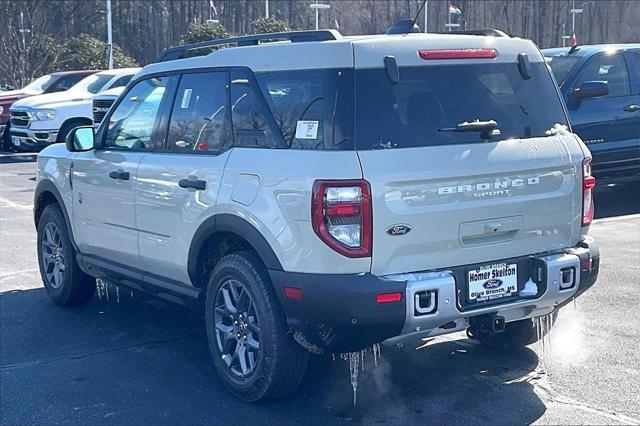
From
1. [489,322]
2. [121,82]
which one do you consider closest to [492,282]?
[489,322]

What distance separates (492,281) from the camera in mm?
4715

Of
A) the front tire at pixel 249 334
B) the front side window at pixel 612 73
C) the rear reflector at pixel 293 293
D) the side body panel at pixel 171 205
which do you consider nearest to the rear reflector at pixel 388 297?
the rear reflector at pixel 293 293

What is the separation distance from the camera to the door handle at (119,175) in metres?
5.97

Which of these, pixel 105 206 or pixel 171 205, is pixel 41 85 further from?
pixel 171 205

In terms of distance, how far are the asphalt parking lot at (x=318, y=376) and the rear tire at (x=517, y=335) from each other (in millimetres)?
73

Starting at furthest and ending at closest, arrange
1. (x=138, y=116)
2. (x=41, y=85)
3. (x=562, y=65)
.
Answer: (x=41, y=85) < (x=562, y=65) < (x=138, y=116)

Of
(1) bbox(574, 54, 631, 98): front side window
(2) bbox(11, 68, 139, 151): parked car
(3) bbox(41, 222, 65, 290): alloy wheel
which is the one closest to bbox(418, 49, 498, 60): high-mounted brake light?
(3) bbox(41, 222, 65, 290): alloy wheel

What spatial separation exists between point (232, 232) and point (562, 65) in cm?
753

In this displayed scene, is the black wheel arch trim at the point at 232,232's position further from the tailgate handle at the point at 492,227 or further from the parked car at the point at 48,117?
the parked car at the point at 48,117

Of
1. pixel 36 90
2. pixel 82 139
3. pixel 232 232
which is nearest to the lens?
pixel 232 232

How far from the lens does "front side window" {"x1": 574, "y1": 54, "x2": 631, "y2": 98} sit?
1106cm

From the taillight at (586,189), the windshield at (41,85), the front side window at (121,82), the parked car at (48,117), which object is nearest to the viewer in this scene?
the taillight at (586,189)

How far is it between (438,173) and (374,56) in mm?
683

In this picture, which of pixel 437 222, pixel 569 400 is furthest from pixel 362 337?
pixel 569 400
